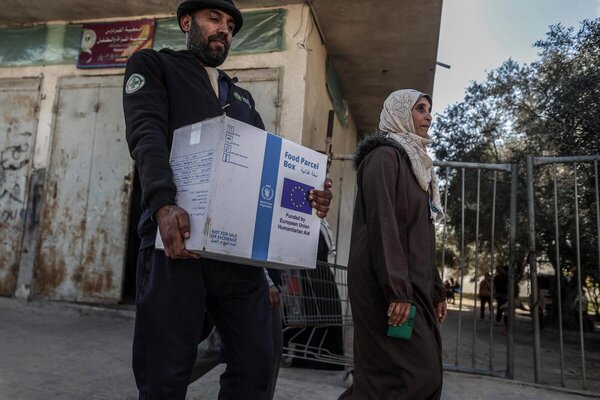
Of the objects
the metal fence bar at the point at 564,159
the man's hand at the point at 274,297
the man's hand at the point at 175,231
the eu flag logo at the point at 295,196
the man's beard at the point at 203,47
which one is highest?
the metal fence bar at the point at 564,159

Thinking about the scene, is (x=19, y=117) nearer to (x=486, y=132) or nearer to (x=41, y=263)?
(x=41, y=263)

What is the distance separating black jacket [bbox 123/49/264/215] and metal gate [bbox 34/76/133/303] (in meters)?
4.67

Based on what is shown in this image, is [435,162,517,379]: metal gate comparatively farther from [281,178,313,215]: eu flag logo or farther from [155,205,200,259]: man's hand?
[155,205,200,259]: man's hand

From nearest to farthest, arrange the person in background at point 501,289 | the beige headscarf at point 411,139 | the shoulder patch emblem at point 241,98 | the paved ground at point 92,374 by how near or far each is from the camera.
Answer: the shoulder patch emblem at point 241,98, the beige headscarf at point 411,139, the paved ground at point 92,374, the person in background at point 501,289

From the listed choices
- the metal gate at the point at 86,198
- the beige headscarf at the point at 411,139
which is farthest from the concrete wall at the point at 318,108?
the metal gate at the point at 86,198

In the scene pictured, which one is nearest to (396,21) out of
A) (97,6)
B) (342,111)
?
(342,111)

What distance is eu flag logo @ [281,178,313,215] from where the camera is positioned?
182 cm

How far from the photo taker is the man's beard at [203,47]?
1988mm

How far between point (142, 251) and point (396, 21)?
547 cm

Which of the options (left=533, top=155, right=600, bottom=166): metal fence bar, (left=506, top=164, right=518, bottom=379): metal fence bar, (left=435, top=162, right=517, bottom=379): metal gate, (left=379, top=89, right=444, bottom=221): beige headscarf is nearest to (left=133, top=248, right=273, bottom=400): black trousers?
(left=379, top=89, right=444, bottom=221): beige headscarf

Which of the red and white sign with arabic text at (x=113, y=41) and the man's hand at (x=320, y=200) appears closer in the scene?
the man's hand at (x=320, y=200)

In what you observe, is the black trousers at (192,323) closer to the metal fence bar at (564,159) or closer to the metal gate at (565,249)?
the metal gate at (565,249)

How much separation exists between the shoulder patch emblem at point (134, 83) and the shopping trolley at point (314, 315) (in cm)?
216

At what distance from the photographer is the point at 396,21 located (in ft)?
20.6
